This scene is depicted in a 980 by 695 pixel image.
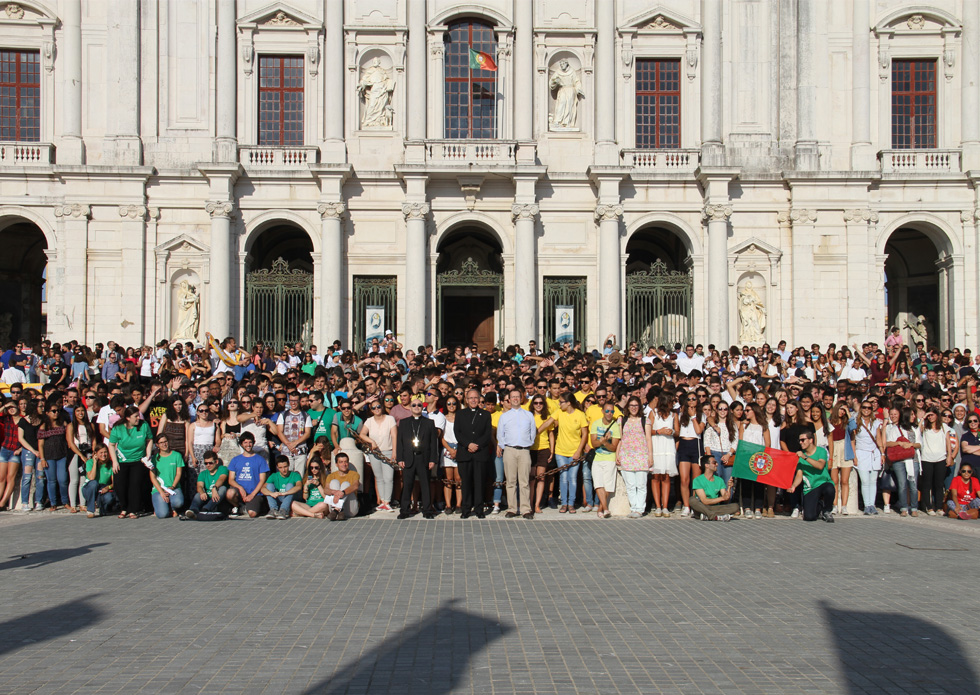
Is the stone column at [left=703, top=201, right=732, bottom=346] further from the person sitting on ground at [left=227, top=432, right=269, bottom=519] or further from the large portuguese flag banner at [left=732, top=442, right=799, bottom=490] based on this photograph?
the person sitting on ground at [left=227, top=432, right=269, bottom=519]

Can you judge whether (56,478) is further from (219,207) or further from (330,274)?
(219,207)

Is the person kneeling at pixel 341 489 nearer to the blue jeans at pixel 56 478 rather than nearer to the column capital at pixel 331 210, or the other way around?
the blue jeans at pixel 56 478

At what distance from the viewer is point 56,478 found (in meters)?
14.2

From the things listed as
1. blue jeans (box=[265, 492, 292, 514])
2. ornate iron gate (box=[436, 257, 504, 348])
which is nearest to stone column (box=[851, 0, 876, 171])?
ornate iron gate (box=[436, 257, 504, 348])

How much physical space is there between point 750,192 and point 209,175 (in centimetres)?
1652

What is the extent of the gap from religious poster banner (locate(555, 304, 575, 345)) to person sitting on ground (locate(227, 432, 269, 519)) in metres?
15.9

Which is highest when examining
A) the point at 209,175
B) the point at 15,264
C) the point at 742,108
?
the point at 742,108

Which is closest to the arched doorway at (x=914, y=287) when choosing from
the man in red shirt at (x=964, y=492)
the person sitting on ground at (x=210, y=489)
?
the man in red shirt at (x=964, y=492)

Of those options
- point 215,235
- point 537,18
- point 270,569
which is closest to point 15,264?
point 215,235

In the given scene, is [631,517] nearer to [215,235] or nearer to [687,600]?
[687,600]

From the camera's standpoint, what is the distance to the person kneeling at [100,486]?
13.5 m

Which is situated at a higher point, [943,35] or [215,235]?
[943,35]

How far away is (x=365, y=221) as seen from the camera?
28.3 meters

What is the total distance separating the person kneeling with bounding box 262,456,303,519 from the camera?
1312 cm
